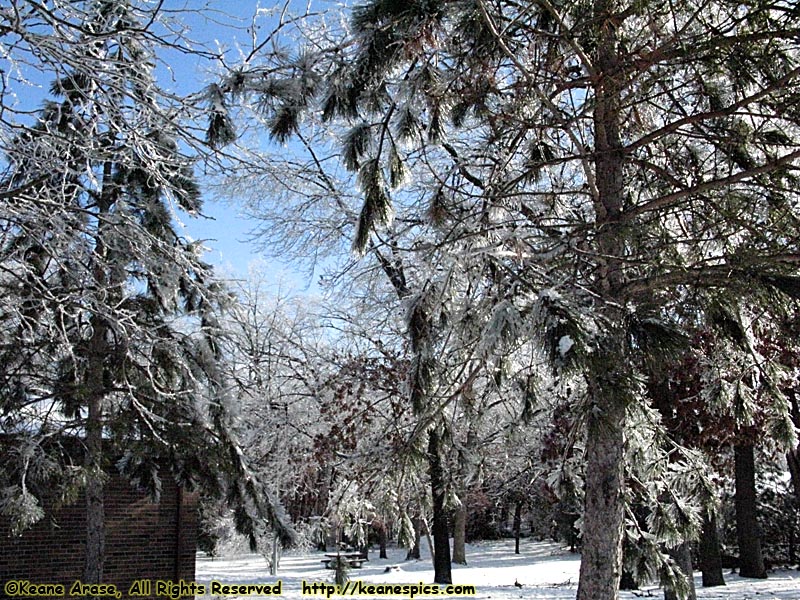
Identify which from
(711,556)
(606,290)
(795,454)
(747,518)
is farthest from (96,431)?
(747,518)

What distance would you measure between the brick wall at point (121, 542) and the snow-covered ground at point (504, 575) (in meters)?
2.50

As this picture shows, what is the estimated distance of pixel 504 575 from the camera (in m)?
19.7

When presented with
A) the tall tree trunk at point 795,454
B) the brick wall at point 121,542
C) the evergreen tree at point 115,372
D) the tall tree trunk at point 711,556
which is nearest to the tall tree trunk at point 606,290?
the evergreen tree at point 115,372

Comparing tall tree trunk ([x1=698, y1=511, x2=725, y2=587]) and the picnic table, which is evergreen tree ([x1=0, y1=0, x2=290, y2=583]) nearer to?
the picnic table

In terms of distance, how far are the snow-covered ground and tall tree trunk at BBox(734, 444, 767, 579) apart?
35 cm

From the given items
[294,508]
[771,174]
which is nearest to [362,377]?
[771,174]

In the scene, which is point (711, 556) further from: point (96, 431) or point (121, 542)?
point (96, 431)

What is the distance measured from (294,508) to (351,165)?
23.1 m

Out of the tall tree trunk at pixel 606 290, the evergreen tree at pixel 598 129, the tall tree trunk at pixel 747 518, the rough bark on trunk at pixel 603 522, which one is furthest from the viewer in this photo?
the tall tree trunk at pixel 747 518

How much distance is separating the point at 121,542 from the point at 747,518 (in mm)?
12786

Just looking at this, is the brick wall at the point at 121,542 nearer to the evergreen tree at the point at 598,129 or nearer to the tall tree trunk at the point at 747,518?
the evergreen tree at the point at 598,129

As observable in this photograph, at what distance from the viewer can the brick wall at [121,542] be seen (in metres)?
9.59

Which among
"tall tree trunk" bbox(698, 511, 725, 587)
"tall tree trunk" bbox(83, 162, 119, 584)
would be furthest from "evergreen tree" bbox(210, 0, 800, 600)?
"tall tree trunk" bbox(698, 511, 725, 587)

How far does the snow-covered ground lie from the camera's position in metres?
12.6
